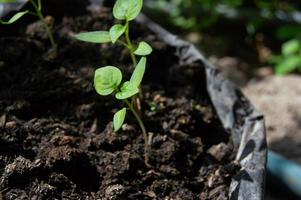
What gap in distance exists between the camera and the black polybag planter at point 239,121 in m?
0.86

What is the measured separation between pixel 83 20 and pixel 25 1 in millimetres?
144

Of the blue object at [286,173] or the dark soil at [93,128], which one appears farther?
the blue object at [286,173]

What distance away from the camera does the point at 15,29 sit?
1182mm

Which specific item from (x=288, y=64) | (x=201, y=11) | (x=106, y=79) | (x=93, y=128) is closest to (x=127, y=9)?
(x=106, y=79)

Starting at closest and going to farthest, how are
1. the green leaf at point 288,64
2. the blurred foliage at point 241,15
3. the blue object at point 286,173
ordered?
the blue object at point 286,173
the green leaf at point 288,64
the blurred foliage at point 241,15

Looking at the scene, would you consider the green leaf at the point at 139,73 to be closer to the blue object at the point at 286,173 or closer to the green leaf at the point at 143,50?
the green leaf at the point at 143,50

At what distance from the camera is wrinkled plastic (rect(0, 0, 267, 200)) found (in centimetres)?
86

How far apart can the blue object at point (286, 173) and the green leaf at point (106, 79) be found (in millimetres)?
725

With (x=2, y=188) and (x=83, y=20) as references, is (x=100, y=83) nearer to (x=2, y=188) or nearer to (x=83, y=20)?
(x=2, y=188)

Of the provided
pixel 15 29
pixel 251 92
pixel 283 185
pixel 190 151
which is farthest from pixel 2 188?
pixel 251 92

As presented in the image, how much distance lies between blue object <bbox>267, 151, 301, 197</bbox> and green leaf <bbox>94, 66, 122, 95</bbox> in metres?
0.73

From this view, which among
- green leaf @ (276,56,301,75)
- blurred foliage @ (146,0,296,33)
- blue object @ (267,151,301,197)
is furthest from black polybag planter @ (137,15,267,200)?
blurred foliage @ (146,0,296,33)

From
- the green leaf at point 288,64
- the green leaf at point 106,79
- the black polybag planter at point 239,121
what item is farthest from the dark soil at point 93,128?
the green leaf at point 288,64

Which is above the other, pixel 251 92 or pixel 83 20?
pixel 83 20
